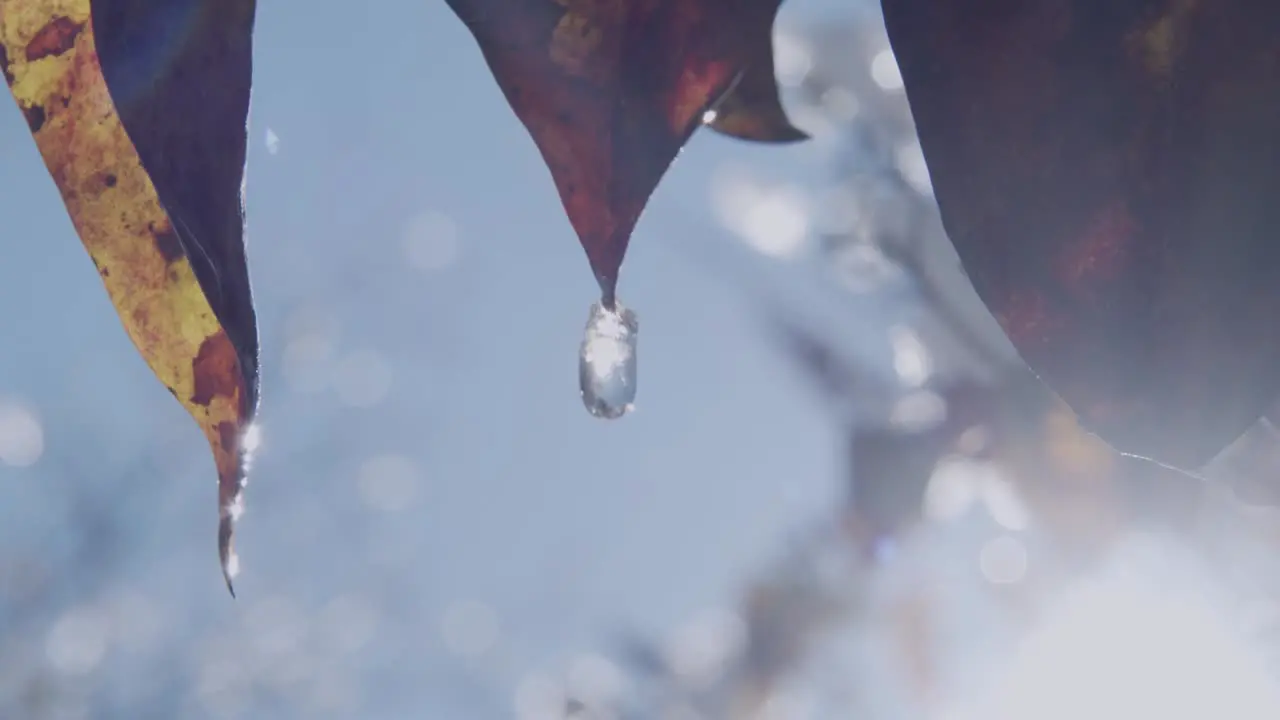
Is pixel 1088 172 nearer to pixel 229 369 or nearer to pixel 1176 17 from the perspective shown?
pixel 1176 17

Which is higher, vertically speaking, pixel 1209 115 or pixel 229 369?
pixel 1209 115

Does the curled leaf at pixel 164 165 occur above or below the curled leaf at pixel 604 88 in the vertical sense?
below

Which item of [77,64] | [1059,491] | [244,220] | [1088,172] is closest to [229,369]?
[244,220]

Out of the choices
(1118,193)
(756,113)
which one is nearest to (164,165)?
(756,113)

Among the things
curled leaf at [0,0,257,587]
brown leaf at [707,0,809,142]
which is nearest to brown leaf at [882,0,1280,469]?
brown leaf at [707,0,809,142]

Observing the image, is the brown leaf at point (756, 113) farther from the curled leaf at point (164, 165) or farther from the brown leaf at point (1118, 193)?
the curled leaf at point (164, 165)

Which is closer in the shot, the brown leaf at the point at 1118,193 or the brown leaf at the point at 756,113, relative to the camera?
the brown leaf at the point at 1118,193

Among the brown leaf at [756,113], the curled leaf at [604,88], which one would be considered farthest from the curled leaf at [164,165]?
the brown leaf at [756,113]
